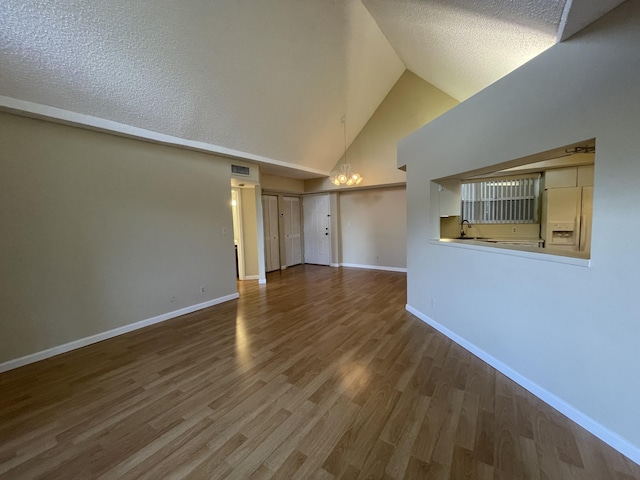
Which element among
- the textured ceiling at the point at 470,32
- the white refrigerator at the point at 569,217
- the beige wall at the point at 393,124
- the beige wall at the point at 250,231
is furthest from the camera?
the beige wall at the point at 250,231

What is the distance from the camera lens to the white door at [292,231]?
789cm

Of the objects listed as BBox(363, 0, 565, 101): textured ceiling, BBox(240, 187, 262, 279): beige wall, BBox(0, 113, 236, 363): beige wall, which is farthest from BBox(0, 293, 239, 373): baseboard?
BBox(363, 0, 565, 101): textured ceiling

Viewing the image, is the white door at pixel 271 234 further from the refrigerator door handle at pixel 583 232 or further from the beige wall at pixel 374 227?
the refrigerator door handle at pixel 583 232

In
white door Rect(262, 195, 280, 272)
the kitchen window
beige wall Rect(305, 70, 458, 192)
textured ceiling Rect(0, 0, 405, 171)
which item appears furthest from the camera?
white door Rect(262, 195, 280, 272)

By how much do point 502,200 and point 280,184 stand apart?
16.7 ft

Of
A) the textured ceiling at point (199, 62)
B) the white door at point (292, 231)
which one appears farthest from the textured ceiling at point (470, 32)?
the white door at point (292, 231)

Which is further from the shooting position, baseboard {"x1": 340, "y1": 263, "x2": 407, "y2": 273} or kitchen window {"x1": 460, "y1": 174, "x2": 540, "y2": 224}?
baseboard {"x1": 340, "y1": 263, "x2": 407, "y2": 273}

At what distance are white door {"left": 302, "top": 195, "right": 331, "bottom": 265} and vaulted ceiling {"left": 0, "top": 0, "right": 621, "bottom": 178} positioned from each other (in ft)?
10.3

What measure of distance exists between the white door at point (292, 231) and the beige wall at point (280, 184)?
1.55 ft

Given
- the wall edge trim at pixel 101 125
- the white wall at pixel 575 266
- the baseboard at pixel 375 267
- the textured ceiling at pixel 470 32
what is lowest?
the baseboard at pixel 375 267

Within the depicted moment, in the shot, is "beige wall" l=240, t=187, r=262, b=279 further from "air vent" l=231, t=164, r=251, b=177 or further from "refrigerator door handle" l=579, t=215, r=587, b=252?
"refrigerator door handle" l=579, t=215, r=587, b=252

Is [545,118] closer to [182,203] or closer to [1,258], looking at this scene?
[182,203]

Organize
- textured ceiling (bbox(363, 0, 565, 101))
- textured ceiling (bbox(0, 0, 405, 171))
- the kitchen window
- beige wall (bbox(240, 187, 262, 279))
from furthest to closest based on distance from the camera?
1. beige wall (bbox(240, 187, 262, 279))
2. the kitchen window
3. textured ceiling (bbox(0, 0, 405, 171))
4. textured ceiling (bbox(363, 0, 565, 101))

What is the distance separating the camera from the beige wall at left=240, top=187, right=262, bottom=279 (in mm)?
6129
